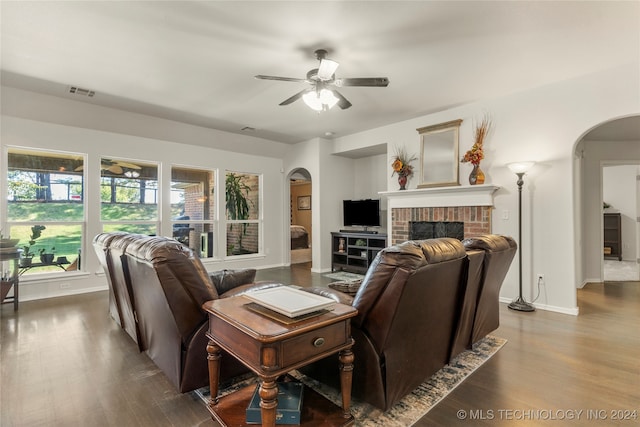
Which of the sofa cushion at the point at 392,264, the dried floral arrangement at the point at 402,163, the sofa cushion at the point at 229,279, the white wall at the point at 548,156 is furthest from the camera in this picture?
the dried floral arrangement at the point at 402,163

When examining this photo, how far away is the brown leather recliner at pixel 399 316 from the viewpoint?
159cm

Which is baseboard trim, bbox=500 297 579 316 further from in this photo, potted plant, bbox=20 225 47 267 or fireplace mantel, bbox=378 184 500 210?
potted plant, bbox=20 225 47 267

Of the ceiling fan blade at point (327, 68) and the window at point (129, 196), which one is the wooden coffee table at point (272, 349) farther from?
the window at point (129, 196)

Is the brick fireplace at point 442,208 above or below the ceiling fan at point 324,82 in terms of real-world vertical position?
below

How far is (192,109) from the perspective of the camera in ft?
15.7

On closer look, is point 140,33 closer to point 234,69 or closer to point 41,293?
point 234,69

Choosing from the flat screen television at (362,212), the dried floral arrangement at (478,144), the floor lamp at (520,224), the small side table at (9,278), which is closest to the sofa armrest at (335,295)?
the floor lamp at (520,224)

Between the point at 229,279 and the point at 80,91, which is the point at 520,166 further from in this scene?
the point at 80,91

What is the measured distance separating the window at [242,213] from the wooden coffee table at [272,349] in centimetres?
496

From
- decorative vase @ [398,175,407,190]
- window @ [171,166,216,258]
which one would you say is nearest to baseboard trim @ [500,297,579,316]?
decorative vase @ [398,175,407,190]

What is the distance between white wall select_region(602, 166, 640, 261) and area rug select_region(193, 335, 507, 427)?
7.41 metres

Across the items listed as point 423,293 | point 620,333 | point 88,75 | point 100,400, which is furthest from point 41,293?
point 620,333

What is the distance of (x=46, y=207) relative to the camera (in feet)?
14.9

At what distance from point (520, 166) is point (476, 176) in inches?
24.4
